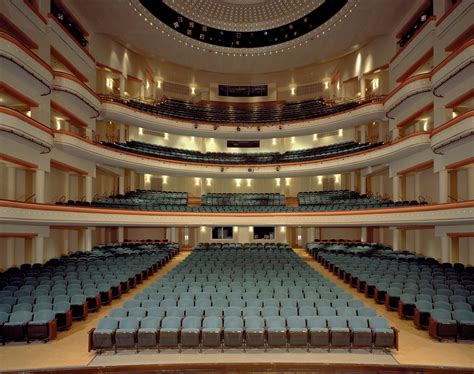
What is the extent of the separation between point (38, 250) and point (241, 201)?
50.9 feet

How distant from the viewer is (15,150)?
15102mm

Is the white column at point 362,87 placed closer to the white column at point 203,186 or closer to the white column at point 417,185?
the white column at point 417,185

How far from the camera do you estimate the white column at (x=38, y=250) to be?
16.8 meters

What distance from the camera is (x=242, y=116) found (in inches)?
1292

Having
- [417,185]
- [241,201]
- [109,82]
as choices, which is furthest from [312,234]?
[109,82]

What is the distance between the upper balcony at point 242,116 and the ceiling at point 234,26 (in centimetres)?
370

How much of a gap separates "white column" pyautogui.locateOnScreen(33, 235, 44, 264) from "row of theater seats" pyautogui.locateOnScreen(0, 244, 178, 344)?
35.0 inches

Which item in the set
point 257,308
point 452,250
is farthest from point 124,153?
point 452,250

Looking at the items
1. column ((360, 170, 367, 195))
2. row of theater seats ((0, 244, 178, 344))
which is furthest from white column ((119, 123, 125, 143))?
column ((360, 170, 367, 195))

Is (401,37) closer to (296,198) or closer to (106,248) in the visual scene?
(296,198)

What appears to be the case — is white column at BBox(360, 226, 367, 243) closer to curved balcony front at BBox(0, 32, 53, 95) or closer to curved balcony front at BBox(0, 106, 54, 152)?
curved balcony front at BBox(0, 106, 54, 152)

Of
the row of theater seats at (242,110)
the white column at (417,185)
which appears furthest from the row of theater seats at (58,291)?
the row of theater seats at (242,110)

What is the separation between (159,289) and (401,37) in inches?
874

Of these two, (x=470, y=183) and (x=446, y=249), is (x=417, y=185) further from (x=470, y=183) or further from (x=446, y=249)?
(x=446, y=249)
